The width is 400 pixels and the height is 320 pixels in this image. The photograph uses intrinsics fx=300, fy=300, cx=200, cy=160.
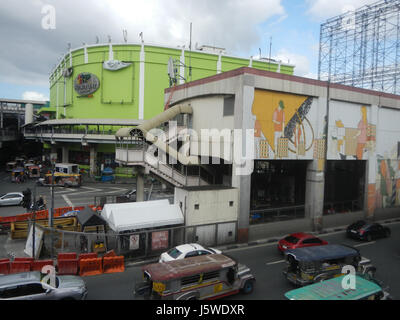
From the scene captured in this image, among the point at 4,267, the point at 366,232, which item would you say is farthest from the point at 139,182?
the point at 366,232

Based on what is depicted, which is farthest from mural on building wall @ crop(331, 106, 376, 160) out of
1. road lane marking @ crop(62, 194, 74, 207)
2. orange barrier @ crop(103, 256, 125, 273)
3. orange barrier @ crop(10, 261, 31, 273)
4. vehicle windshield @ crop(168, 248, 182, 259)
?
road lane marking @ crop(62, 194, 74, 207)

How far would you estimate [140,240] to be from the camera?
1576cm

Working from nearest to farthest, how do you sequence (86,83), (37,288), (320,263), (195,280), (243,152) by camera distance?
(37,288) < (195,280) < (320,263) < (243,152) < (86,83)

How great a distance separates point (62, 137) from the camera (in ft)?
158

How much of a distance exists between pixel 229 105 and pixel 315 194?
29.1 ft

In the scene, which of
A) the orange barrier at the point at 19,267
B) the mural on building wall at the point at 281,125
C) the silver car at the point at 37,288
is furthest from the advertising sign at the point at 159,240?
the mural on building wall at the point at 281,125

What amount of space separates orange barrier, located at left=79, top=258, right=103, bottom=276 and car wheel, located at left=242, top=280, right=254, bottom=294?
6539 mm

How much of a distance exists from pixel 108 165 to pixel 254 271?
127 feet

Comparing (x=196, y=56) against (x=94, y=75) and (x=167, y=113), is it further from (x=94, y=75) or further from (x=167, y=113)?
(x=167, y=113)

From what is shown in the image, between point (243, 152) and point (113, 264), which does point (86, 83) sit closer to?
point (243, 152)

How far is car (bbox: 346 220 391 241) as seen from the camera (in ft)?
63.9

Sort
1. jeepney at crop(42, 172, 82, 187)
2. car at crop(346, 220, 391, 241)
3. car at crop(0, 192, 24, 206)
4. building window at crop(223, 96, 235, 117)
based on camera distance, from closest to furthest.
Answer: building window at crop(223, 96, 235, 117), car at crop(346, 220, 391, 241), car at crop(0, 192, 24, 206), jeepney at crop(42, 172, 82, 187)

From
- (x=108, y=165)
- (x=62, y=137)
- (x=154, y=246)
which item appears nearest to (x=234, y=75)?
Result: (x=154, y=246)

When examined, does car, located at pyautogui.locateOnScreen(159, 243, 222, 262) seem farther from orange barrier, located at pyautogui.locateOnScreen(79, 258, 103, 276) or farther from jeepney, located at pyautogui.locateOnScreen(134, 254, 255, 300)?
orange barrier, located at pyautogui.locateOnScreen(79, 258, 103, 276)
